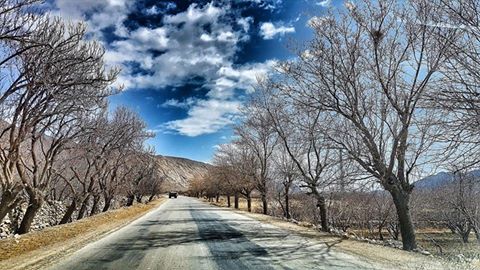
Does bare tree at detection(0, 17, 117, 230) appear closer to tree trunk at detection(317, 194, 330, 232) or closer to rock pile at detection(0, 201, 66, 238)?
rock pile at detection(0, 201, 66, 238)


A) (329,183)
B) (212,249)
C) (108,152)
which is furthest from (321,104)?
(108,152)

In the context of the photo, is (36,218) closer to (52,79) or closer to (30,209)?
(30,209)

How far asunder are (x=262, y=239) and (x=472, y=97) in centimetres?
827

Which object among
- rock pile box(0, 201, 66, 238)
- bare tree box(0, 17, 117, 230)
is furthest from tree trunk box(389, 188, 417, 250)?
rock pile box(0, 201, 66, 238)

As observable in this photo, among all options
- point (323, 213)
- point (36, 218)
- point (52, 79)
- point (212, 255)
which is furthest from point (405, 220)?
point (36, 218)

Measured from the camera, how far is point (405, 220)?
50.3 ft

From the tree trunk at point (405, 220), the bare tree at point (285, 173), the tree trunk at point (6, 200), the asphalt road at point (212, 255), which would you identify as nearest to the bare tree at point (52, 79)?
the tree trunk at point (6, 200)

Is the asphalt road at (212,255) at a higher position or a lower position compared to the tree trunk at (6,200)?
lower

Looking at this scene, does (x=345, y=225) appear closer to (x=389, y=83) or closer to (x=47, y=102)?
(x=389, y=83)

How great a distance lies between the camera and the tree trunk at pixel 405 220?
49.1ft

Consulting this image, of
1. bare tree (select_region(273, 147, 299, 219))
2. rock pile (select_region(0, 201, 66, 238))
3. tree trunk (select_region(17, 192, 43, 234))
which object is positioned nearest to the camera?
tree trunk (select_region(17, 192, 43, 234))

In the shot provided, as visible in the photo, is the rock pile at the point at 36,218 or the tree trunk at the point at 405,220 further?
the rock pile at the point at 36,218

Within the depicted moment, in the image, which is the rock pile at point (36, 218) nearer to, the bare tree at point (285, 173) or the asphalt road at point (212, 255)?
the asphalt road at point (212, 255)

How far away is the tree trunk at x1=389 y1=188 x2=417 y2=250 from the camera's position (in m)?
15.0
